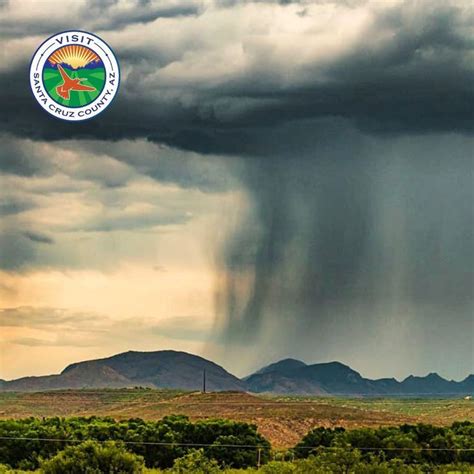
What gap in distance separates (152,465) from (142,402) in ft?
308

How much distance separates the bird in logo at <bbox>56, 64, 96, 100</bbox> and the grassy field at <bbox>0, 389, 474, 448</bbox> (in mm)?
80541

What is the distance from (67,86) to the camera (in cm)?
3969

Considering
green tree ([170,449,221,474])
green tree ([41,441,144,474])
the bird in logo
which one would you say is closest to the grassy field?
green tree ([170,449,221,474])

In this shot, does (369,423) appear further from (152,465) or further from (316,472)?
(316,472)

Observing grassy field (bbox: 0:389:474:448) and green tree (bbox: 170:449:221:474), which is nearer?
green tree (bbox: 170:449:221:474)

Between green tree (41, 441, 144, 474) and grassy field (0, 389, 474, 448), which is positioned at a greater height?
grassy field (0, 389, 474, 448)

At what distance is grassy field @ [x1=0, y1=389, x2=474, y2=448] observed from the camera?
435 ft

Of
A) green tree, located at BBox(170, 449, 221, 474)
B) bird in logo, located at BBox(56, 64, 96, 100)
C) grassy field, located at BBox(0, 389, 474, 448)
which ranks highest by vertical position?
bird in logo, located at BBox(56, 64, 96, 100)

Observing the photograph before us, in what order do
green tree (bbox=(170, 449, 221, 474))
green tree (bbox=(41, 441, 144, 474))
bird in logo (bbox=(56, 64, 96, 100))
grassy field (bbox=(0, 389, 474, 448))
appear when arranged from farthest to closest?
grassy field (bbox=(0, 389, 474, 448)) → green tree (bbox=(41, 441, 144, 474)) → green tree (bbox=(170, 449, 221, 474)) → bird in logo (bbox=(56, 64, 96, 100))

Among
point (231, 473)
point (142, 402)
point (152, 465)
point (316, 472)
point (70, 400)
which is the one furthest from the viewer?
point (70, 400)

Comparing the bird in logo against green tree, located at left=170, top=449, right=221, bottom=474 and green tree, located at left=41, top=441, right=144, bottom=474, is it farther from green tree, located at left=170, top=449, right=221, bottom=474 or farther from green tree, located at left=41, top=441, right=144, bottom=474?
green tree, located at left=170, top=449, right=221, bottom=474

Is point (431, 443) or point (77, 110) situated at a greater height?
point (77, 110)

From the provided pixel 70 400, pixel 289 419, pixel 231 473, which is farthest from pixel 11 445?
pixel 70 400

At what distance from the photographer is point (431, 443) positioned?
82.8 metres
